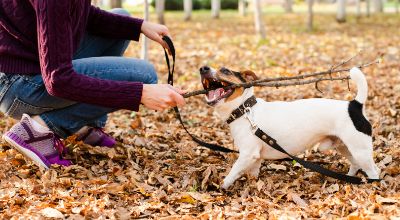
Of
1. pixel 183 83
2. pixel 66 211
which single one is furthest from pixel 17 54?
pixel 183 83

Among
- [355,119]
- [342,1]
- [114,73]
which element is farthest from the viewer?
[342,1]

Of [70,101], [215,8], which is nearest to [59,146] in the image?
[70,101]

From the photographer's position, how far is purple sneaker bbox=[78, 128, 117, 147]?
4695 millimetres

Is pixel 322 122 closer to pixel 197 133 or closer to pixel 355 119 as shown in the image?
pixel 355 119

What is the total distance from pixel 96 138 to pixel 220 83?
1.44m

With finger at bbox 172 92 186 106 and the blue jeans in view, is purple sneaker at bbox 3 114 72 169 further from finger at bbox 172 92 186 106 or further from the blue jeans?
finger at bbox 172 92 186 106

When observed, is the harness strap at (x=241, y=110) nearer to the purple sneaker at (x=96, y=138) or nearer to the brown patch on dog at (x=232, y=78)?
the brown patch on dog at (x=232, y=78)

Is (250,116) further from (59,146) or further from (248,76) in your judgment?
(59,146)

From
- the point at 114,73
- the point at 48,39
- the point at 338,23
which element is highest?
the point at 48,39

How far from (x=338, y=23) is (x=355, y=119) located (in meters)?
16.0

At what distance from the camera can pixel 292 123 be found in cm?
383

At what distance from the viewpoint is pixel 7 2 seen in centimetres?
369

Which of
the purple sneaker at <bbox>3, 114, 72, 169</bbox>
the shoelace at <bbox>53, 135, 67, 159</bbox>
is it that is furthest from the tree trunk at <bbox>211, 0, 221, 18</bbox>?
the purple sneaker at <bbox>3, 114, 72, 169</bbox>


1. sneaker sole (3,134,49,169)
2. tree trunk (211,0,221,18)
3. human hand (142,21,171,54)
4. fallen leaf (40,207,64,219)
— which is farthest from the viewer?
tree trunk (211,0,221,18)
